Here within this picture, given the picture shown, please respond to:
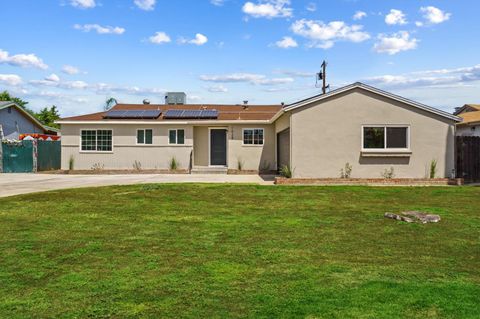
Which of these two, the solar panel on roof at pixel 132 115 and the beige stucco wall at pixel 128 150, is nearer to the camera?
the beige stucco wall at pixel 128 150

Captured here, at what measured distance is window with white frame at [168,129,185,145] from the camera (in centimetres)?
2261

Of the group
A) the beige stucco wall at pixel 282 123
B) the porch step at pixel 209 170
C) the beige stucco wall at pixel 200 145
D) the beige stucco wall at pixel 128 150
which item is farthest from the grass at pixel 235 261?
the beige stucco wall at pixel 200 145

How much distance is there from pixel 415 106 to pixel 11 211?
48.6ft

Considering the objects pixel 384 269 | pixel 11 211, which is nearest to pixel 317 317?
pixel 384 269

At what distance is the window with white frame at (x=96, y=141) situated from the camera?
74.8ft

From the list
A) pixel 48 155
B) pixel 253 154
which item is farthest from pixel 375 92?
pixel 48 155

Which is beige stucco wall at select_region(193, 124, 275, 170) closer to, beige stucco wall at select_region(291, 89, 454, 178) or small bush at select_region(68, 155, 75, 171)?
beige stucco wall at select_region(291, 89, 454, 178)

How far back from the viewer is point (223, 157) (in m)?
23.3

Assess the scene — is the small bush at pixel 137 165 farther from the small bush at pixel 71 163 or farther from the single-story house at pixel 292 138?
the small bush at pixel 71 163

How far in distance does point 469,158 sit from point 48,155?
902 inches

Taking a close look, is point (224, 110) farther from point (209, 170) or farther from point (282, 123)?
point (282, 123)

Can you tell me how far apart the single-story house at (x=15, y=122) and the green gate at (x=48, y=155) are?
3474 mm

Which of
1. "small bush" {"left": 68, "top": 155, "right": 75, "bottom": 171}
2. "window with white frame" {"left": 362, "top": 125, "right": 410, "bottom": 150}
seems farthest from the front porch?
"small bush" {"left": 68, "top": 155, "right": 75, "bottom": 171}

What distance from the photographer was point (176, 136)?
2264cm
